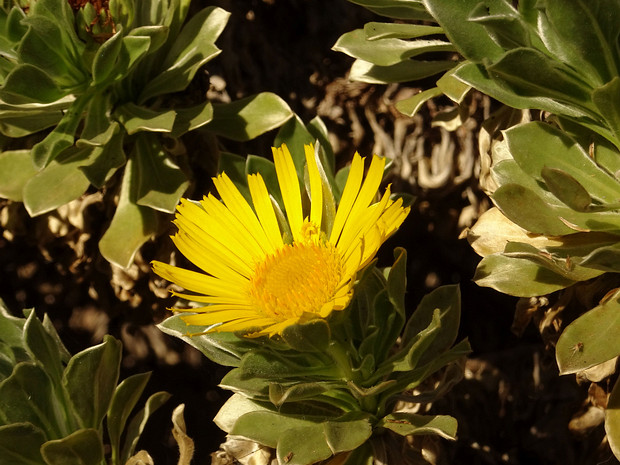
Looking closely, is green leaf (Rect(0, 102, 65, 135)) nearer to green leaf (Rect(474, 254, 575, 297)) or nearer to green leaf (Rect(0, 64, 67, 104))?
green leaf (Rect(0, 64, 67, 104))

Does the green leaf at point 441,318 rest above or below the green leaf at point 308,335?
below

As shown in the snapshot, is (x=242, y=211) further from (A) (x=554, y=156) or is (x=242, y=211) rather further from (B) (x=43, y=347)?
(A) (x=554, y=156)

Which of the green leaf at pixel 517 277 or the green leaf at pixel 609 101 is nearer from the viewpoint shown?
the green leaf at pixel 609 101

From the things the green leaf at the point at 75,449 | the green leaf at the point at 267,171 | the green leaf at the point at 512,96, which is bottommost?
the green leaf at the point at 75,449

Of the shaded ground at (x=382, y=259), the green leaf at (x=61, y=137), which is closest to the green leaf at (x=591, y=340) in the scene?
the shaded ground at (x=382, y=259)

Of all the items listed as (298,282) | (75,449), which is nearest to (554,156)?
(298,282)

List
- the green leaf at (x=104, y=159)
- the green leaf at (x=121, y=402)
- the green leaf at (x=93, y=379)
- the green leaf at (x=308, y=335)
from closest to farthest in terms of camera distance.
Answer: the green leaf at (x=308, y=335)
the green leaf at (x=93, y=379)
the green leaf at (x=121, y=402)
the green leaf at (x=104, y=159)

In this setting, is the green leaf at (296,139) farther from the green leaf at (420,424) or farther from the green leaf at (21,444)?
the green leaf at (21,444)

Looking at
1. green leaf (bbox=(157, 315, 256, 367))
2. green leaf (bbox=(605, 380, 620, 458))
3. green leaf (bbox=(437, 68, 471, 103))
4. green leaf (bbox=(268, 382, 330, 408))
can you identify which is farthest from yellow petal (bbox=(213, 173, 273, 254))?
green leaf (bbox=(605, 380, 620, 458))
